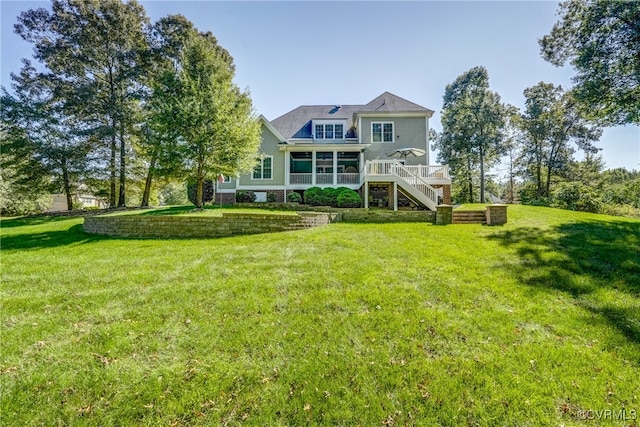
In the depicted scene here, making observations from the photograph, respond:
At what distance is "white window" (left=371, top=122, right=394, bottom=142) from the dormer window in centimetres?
217

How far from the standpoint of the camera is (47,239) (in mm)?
9336

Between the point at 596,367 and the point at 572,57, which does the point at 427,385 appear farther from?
the point at 572,57

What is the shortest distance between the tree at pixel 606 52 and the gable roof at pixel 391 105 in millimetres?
7418

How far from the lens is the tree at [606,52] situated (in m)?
9.79

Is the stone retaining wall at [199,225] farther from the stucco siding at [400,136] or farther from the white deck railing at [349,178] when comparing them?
the stucco siding at [400,136]

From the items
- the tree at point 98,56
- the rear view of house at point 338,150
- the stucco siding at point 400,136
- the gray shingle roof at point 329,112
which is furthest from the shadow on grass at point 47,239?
the stucco siding at point 400,136

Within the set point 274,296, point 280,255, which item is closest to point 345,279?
point 274,296

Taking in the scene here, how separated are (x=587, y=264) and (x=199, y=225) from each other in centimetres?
1051

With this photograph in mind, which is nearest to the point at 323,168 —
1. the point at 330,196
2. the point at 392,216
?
the point at 330,196

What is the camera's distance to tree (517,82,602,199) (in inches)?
981

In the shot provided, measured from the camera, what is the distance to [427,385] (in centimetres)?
282

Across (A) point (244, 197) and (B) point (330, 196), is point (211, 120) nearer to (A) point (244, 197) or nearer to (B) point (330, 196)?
(A) point (244, 197)

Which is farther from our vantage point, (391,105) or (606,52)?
(391,105)

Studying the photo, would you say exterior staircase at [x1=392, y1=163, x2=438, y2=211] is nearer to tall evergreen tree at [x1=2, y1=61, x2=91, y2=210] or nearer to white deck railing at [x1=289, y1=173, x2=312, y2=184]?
white deck railing at [x1=289, y1=173, x2=312, y2=184]
